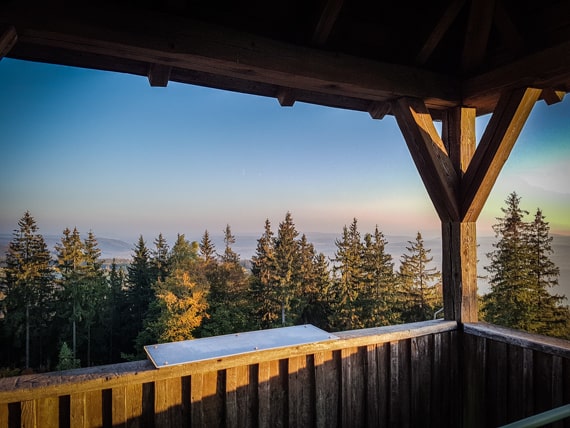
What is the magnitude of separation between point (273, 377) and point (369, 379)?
63 centimetres

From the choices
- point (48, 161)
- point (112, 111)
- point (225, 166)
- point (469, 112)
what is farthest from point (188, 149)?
point (469, 112)

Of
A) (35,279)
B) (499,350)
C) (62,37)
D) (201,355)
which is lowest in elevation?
(35,279)

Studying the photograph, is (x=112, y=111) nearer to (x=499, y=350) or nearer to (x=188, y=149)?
(x=188, y=149)

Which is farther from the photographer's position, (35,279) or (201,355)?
(35,279)

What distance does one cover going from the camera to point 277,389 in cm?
191

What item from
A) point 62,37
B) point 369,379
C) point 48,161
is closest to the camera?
point 62,37

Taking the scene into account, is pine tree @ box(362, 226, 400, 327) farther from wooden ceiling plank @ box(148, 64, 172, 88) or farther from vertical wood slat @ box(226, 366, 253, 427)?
wooden ceiling plank @ box(148, 64, 172, 88)

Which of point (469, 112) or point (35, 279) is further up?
point (469, 112)

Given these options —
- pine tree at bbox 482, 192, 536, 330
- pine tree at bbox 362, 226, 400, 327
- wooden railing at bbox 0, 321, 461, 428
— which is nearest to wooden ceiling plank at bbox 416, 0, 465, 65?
wooden railing at bbox 0, 321, 461, 428

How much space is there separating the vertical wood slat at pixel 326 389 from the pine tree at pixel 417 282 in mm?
22190

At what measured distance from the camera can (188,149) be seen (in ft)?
109

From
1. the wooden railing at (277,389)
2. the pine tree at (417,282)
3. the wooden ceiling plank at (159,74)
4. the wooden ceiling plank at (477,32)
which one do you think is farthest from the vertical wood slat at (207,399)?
the pine tree at (417,282)

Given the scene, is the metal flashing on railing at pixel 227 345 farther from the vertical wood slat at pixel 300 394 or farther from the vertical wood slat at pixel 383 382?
the vertical wood slat at pixel 383 382

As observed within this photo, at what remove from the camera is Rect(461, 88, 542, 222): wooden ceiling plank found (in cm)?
215
